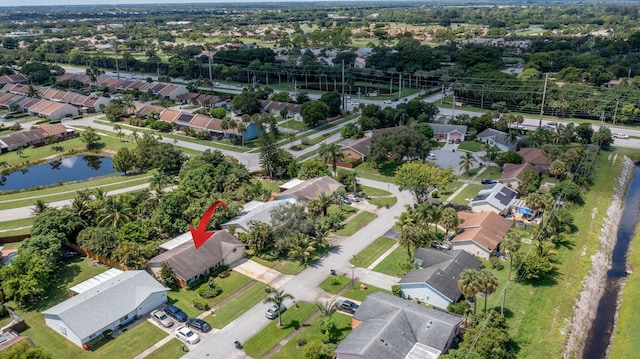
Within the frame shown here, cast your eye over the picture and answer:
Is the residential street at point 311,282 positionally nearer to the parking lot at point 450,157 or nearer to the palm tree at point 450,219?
the palm tree at point 450,219

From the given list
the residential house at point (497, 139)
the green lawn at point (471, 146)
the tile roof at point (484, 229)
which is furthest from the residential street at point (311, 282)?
the residential house at point (497, 139)

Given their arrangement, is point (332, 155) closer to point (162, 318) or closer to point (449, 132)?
point (449, 132)

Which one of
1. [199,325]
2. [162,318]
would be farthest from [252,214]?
[199,325]

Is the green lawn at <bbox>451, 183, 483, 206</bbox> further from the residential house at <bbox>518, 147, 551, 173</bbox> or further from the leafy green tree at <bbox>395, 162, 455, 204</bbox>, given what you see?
the residential house at <bbox>518, 147, 551, 173</bbox>

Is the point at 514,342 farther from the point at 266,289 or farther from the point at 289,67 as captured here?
the point at 289,67

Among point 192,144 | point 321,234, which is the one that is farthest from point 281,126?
point 321,234
